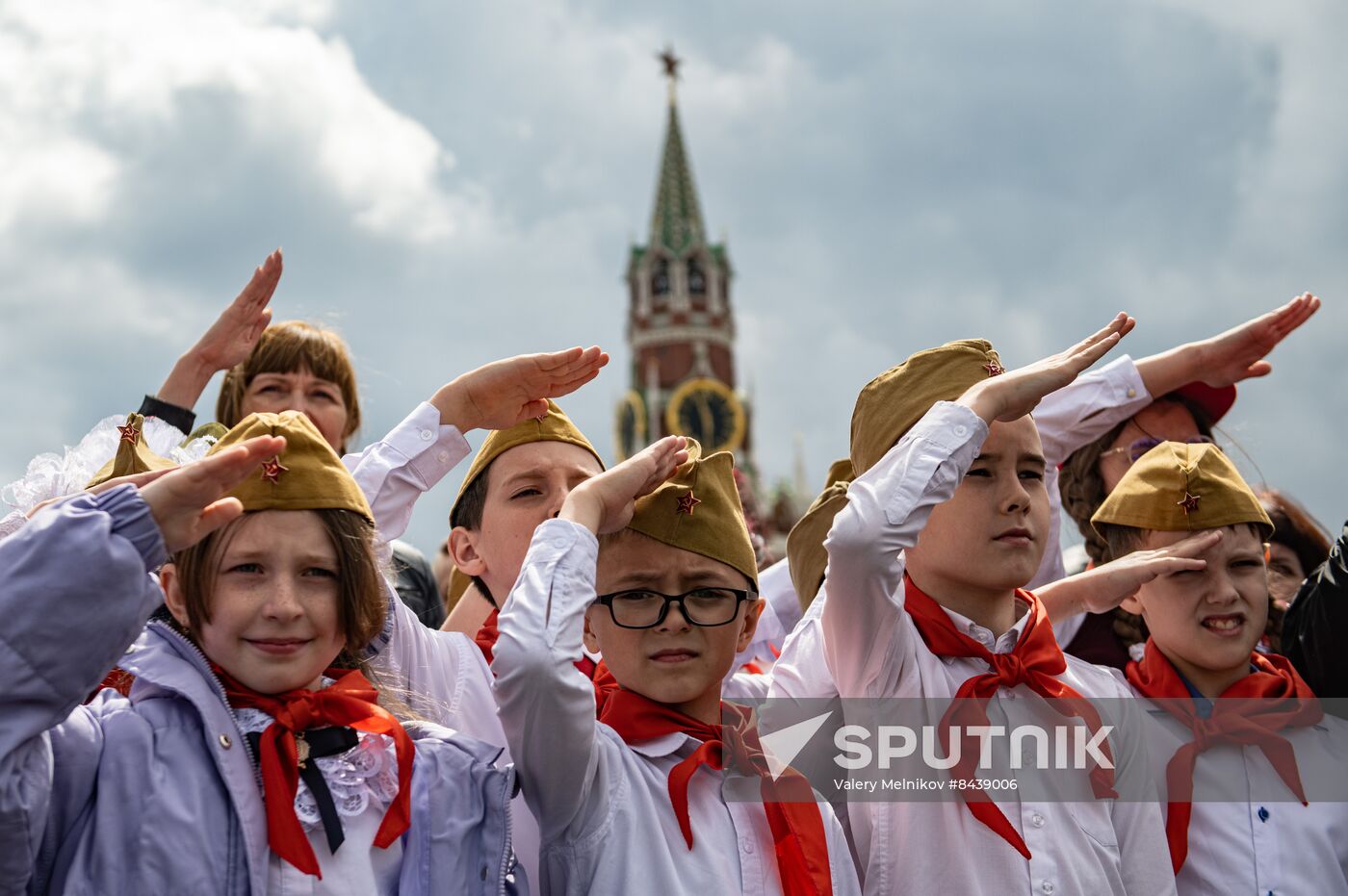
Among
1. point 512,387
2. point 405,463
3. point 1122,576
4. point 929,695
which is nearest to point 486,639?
point 405,463

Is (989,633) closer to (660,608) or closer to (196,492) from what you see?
(660,608)

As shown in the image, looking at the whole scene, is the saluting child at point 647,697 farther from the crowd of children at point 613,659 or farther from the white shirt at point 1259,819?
the white shirt at point 1259,819

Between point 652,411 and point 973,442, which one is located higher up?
point 652,411

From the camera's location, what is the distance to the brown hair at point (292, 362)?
12.8 ft

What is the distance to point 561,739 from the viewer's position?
2170 millimetres

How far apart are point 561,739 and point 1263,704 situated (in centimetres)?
186

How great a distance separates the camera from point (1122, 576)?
2.96 meters

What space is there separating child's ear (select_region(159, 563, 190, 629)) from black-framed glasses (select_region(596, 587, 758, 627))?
0.78 m

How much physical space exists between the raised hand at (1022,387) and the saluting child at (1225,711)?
0.74 meters

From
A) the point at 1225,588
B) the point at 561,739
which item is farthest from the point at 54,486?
the point at 1225,588

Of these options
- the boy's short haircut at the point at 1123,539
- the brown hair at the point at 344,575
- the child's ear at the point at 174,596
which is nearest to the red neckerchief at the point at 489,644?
the brown hair at the point at 344,575

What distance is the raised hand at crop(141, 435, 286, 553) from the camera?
1.87 metres

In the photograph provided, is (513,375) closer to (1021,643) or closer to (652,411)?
(1021,643)

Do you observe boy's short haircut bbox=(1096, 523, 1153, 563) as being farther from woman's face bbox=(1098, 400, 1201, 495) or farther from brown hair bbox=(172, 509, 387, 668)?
brown hair bbox=(172, 509, 387, 668)
